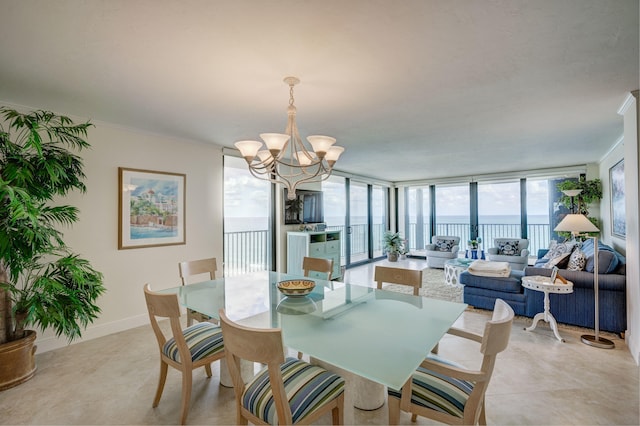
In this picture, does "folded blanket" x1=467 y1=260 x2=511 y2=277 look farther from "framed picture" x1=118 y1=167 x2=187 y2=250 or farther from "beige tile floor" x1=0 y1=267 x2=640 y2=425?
"framed picture" x1=118 y1=167 x2=187 y2=250

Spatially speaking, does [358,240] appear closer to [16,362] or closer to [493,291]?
[493,291]

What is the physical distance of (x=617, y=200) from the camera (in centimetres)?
427

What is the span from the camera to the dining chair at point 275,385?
1.19m

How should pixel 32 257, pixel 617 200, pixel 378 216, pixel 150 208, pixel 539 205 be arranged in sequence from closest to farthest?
pixel 32 257, pixel 150 208, pixel 617 200, pixel 539 205, pixel 378 216

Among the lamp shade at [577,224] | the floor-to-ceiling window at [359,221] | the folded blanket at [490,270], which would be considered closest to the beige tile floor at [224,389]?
the folded blanket at [490,270]

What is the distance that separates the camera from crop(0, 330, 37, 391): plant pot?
228 centimetres

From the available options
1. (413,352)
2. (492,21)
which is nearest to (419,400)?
(413,352)

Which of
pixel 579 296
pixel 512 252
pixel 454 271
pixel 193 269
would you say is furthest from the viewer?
pixel 512 252

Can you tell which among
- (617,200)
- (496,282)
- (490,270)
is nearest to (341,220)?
(490,270)

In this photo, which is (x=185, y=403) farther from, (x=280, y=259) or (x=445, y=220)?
(x=445, y=220)

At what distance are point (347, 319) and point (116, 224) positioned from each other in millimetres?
3044

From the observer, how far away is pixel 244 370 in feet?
7.54

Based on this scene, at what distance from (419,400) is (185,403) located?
1.41 meters

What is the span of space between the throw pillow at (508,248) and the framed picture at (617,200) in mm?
1927
